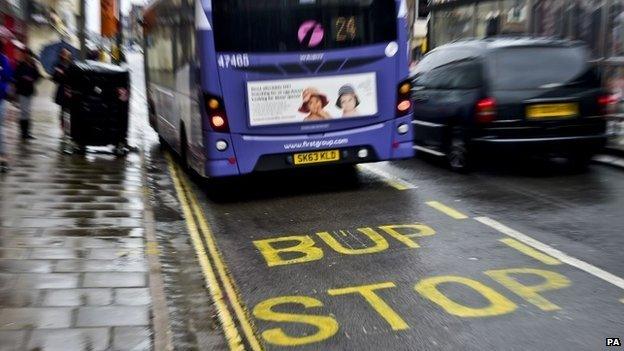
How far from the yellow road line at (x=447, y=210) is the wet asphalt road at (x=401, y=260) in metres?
0.03

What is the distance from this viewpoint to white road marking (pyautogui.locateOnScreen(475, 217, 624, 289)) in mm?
5531

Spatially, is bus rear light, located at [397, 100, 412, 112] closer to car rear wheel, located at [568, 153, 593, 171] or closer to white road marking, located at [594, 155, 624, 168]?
car rear wheel, located at [568, 153, 593, 171]

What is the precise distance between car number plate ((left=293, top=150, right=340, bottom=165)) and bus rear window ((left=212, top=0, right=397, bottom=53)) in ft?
4.10

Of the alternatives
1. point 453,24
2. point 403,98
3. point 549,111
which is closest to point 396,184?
point 403,98

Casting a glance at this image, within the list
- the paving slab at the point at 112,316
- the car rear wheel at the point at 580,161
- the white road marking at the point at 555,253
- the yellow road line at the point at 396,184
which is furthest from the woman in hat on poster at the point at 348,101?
the paving slab at the point at 112,316

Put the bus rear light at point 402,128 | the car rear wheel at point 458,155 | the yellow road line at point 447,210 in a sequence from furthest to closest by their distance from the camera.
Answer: the car rear wheel at point 458,155 < the bus rear light at point 402,128 < the yellow road line at point 447,210

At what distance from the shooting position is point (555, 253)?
20.5ft

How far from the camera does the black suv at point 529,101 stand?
31.4ft

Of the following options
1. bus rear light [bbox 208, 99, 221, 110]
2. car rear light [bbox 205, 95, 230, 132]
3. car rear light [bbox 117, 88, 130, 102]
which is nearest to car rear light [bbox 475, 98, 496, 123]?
car rear light [bbox 205, 95, 230, 132]

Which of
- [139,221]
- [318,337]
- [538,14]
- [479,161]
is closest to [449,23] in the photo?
[538,14]

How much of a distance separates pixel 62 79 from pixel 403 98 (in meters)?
7.10

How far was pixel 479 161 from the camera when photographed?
11125 millimetres

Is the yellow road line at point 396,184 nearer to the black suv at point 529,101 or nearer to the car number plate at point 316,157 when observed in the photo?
the car number plate at point 316,157

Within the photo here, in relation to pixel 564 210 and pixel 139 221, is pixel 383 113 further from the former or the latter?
pixel 139 221
